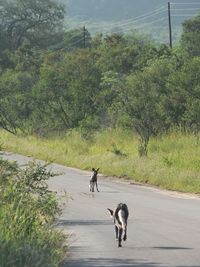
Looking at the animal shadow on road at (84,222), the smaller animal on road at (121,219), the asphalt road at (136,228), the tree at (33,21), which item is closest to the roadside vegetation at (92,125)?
the asphalt road at (136,228)

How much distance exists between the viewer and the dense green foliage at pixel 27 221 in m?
8.58

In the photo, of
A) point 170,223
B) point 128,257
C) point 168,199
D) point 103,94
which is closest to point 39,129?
point 103,94

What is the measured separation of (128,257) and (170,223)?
4.21 meters

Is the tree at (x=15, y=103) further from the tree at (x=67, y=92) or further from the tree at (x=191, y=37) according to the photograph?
the tree at (x=191, y=37)

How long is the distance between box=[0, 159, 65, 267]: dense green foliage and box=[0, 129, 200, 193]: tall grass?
396 inches

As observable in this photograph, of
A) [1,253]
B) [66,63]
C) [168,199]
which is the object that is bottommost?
[168,199]

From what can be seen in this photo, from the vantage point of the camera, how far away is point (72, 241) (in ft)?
42.8

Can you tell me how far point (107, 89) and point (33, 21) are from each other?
5204cm

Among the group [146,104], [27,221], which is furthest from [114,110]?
[27,221]

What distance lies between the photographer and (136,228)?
1488 centimetres

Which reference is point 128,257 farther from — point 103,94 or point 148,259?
point 103,94

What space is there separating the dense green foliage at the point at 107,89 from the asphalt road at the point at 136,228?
34.1 ft

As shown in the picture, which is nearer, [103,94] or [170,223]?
[170,223]

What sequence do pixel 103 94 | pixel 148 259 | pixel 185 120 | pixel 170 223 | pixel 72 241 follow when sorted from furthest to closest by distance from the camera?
1. pixel 103 94
2. pixel 185 120
3. pixel 170 223
4. pixel 72 241
5. pixel 148 259
